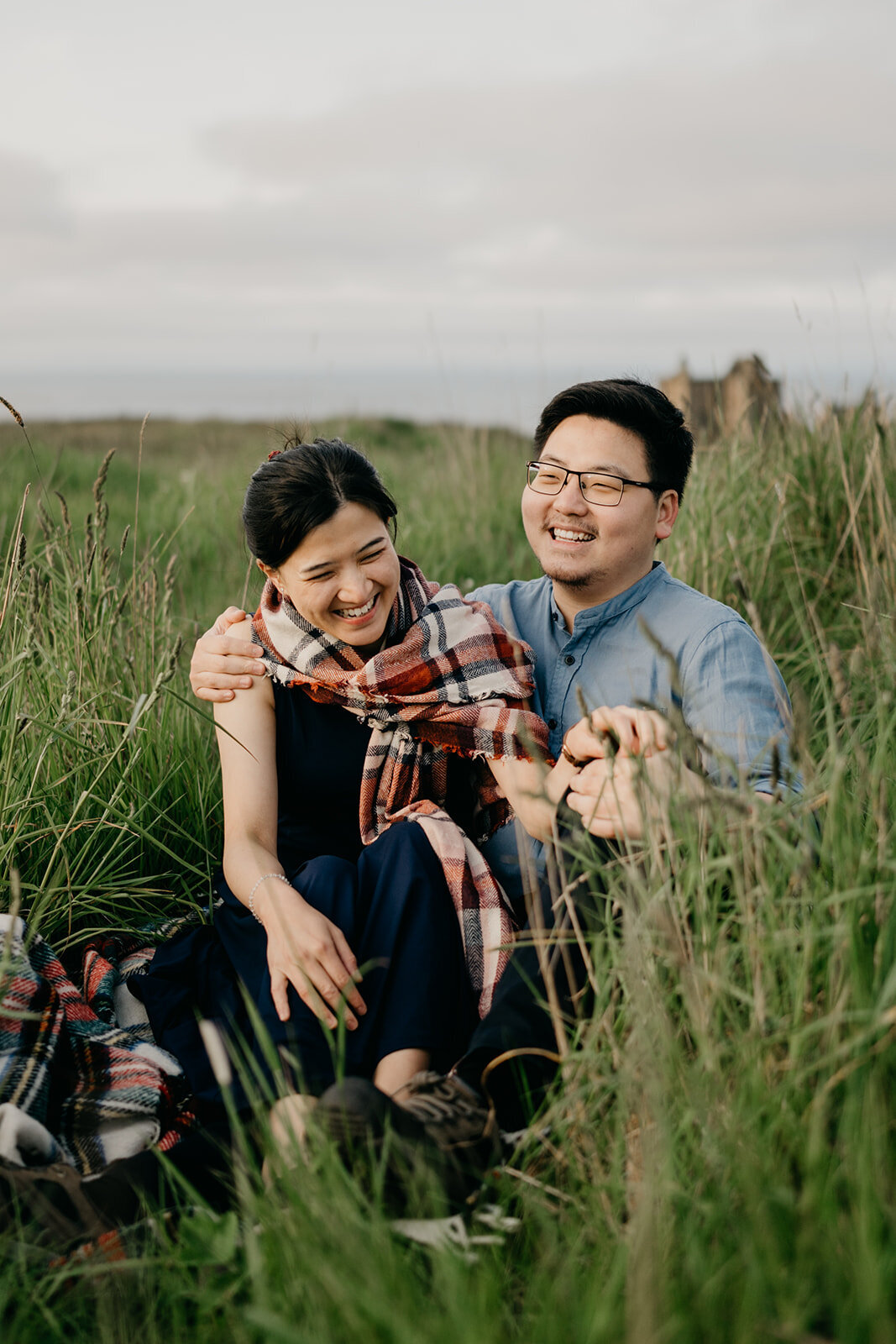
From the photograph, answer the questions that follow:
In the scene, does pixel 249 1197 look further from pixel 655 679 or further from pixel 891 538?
pixel 891 538

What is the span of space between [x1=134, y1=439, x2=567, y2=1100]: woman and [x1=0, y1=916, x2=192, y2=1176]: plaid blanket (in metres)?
0.09

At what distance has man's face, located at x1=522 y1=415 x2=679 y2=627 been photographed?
2.50 metres

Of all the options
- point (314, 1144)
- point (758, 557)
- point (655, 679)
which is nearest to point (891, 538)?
point (758, 557)

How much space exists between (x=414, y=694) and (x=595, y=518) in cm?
62

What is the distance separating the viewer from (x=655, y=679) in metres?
2.49

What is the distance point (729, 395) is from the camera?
507 centimetres

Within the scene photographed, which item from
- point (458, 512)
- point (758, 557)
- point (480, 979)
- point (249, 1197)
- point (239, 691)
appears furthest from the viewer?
point (458, 512)

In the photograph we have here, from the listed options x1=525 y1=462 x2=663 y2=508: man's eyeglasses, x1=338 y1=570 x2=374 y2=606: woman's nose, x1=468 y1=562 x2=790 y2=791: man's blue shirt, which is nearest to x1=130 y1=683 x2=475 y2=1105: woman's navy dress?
x1=338 y1=570 x2=374 y2=606: woman's nose

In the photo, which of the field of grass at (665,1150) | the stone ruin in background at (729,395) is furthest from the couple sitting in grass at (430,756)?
the stone ruin in background at (729,395)

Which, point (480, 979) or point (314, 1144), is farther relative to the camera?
point (480, 979)

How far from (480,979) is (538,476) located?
4.12 ft

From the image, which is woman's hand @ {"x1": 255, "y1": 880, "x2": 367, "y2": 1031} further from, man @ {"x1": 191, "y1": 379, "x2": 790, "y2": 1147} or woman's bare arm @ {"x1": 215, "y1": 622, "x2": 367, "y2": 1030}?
man @ {"x1": 191, "y1": 379, "x2": 790, "y2": 1147}

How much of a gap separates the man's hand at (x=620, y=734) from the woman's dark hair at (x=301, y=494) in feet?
2.40

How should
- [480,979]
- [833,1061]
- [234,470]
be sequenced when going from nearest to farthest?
1. [833,1061]
2. [480,979]
3. [234,470]
